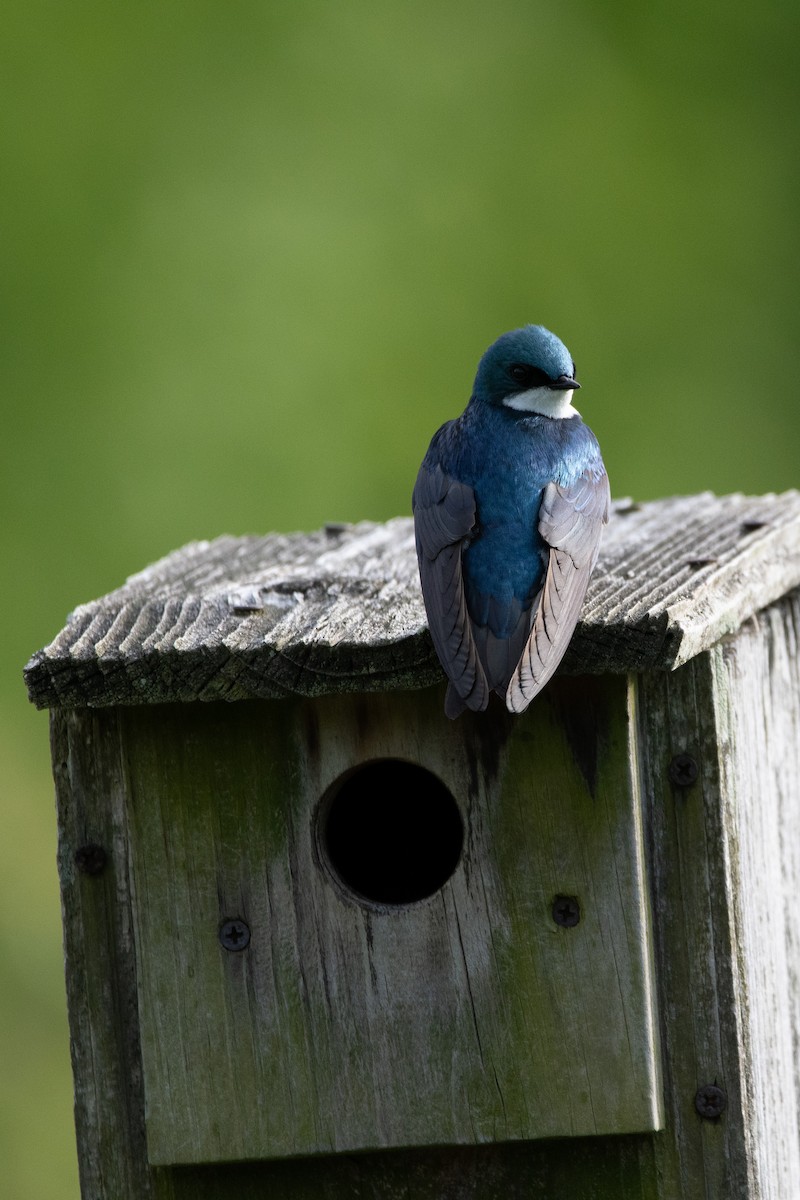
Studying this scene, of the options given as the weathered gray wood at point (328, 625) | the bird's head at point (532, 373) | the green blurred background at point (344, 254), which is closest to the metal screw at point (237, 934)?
the weathered gray wood at point (328, 625)

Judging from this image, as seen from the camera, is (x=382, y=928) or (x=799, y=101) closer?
(x=382, y=928)

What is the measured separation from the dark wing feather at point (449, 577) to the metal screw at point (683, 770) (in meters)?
0.35

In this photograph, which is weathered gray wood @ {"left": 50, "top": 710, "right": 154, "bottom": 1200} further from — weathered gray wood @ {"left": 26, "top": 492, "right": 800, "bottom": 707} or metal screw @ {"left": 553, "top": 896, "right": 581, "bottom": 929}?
metal screw @ {"left": 553, "top": 896, "right": 581, "bottom": 929}

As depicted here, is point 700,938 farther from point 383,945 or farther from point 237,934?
point 237,934

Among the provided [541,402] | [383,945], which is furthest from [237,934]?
[541,402]

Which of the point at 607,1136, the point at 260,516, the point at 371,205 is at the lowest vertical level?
the point at 607,1136

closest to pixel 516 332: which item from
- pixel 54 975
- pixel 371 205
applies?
pixel 54 975

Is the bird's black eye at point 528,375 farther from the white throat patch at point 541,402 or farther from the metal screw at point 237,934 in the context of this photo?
the metal screw at point 237,934

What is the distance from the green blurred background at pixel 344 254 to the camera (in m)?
5.62

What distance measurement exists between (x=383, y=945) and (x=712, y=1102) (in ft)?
1.48

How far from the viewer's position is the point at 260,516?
570 centimetres

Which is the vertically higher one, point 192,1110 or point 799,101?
point 799,101

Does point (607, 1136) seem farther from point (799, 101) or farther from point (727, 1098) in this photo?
point (799, 101)

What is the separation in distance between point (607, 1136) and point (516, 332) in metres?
1.19
